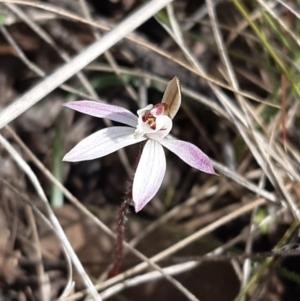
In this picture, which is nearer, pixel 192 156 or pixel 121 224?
pixel 192 156

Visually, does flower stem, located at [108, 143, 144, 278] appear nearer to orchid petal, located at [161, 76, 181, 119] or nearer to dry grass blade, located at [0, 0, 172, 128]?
orchid petal, located at [161, 76, 181, 119]

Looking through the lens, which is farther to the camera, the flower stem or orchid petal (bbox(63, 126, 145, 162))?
the flower stem

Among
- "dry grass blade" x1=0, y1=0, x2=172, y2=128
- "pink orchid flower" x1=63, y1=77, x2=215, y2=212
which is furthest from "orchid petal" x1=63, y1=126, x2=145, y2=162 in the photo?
"dry grass blade" x1=0, y1=0, x2=172, y2=128

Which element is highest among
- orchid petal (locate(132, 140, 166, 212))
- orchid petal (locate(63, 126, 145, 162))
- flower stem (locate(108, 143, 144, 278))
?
orchid petal (locate(63, 126, 145, 162))

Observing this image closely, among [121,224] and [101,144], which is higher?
[101,144]

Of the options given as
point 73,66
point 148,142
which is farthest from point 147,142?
point 73,66

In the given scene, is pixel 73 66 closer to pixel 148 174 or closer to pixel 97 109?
pixel 97 109

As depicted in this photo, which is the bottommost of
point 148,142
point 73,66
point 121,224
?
point 121,224

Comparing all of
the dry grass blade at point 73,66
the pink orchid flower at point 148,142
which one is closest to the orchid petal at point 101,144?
the pink orchid flower at point 148,142
